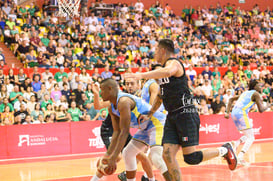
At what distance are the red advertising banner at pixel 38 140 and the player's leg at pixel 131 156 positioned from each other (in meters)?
8.10

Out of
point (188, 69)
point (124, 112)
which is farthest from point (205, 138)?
point (124, 112)

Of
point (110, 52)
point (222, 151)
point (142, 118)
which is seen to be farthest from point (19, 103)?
point (222, 151)

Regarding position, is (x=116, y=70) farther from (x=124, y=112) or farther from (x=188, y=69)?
(x=124, y=112)

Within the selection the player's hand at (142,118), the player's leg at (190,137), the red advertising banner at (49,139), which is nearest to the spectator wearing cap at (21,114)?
the red advertising banner at (49,139)

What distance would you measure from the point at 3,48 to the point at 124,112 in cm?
1407

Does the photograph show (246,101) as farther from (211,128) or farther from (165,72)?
(165,72)

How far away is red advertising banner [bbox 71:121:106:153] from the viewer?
15016 mm

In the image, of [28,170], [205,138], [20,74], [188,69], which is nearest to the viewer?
[28,170]

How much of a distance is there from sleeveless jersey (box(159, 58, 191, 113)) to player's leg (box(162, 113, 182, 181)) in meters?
0.17

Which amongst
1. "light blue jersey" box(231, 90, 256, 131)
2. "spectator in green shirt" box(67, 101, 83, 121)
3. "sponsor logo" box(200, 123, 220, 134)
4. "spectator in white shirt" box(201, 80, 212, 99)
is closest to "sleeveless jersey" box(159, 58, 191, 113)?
"light blue jersey" box(231, 90, 256, 131)

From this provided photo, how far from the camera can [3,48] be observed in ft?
61.3

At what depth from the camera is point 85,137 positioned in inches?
598

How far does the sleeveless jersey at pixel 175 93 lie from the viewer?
632 cm

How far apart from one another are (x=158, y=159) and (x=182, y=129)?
734 millimetres
